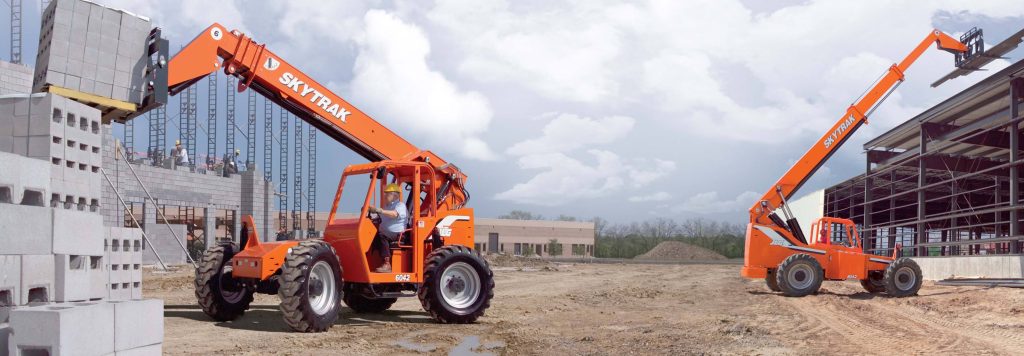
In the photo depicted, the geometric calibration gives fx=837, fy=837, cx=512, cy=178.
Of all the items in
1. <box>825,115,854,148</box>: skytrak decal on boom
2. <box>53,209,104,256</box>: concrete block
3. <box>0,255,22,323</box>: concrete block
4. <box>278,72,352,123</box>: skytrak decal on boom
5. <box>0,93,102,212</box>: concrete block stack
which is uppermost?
<box>825,115,854,148</box>: skytrak decal on boom

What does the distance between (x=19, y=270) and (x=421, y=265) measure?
493 centimetres

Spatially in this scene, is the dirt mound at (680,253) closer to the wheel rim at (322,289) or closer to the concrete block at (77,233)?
the wheel rim at (322,289)

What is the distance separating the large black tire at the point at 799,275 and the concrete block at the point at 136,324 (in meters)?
13.6

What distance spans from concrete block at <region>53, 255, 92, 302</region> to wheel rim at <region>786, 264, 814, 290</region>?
44.2 ft

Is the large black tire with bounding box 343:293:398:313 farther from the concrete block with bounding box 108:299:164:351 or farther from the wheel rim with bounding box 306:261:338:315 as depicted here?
the concrete block with bounding box 108:299:164:351

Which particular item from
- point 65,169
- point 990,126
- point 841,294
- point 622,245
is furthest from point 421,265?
point 622,245

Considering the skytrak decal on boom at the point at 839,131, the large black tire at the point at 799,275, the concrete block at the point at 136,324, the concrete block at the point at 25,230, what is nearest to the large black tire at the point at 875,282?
the large black tire at the point at 799,275

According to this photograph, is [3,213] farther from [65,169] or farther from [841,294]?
[841,294]

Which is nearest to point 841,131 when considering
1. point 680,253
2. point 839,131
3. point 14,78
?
point 839,131

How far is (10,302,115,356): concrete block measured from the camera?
18.6 ft

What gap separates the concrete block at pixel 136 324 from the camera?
6258 millimetres

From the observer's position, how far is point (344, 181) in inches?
459

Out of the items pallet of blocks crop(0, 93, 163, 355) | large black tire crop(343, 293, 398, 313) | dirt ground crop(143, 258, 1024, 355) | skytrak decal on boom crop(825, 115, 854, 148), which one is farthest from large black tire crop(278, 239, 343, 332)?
skytrak decal on boom crop(825, 115, 854, 148)

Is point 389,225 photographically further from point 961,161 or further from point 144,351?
point 961,161
